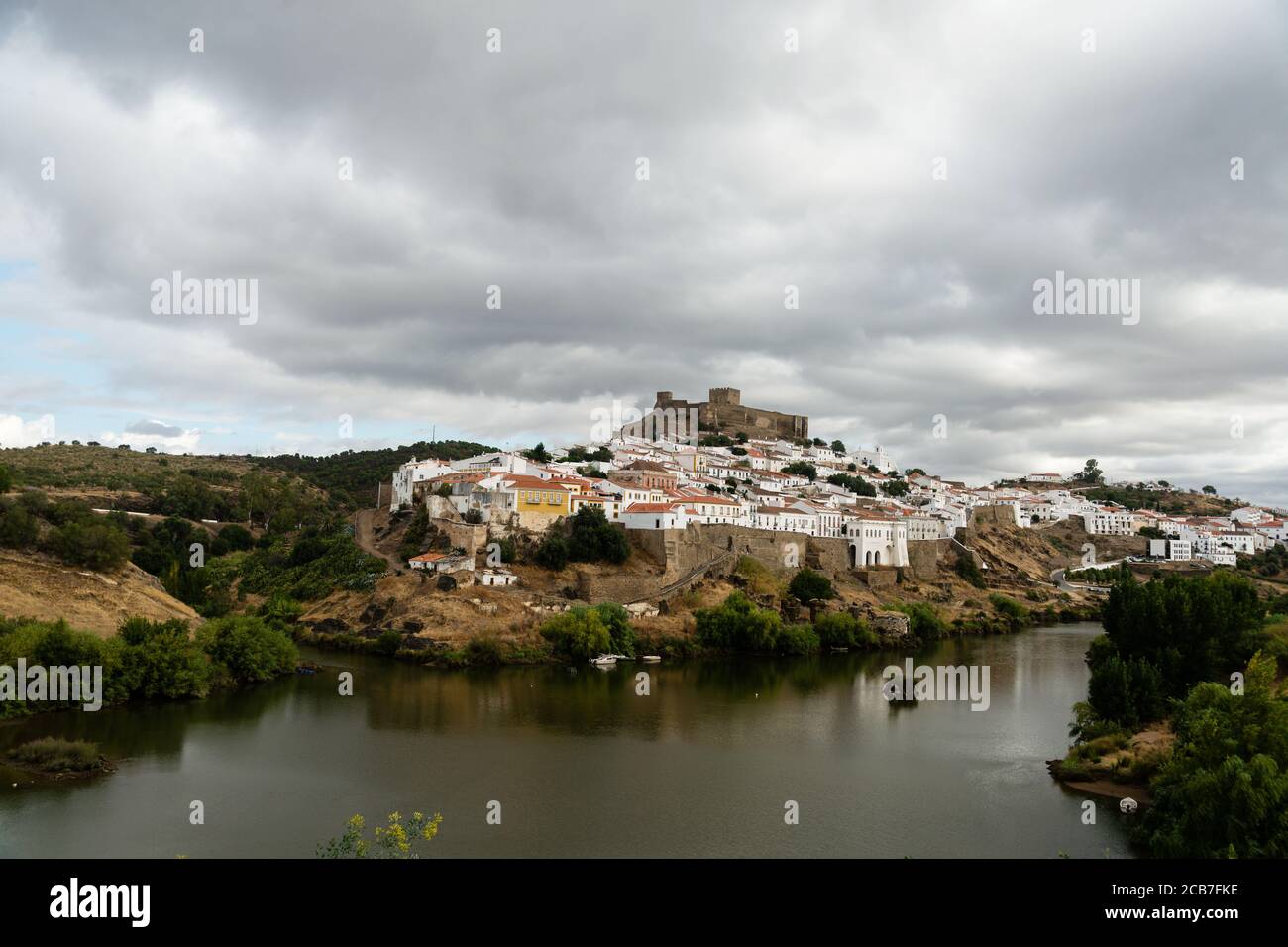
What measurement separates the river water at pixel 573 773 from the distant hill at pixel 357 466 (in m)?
33.9

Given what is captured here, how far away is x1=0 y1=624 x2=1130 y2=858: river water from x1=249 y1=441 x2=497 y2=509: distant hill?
1336 inches

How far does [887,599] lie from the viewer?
45344mm

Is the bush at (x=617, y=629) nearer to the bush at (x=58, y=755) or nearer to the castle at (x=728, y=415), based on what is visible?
the bush at (x=58, y=755)

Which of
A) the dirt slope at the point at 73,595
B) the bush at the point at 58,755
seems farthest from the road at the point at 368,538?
the bush at the point at 58,755

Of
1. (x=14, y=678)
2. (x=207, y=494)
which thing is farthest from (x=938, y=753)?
(x=207, y=494)

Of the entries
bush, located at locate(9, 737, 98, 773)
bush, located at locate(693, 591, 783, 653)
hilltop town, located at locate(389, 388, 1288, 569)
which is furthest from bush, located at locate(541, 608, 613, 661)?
bush, located at locate(9, 737, 98, 773)

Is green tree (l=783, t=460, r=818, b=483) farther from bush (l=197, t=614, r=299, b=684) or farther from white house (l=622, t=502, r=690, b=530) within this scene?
bush (l=197, t=614, r=299, b=684)

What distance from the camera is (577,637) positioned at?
3300cm

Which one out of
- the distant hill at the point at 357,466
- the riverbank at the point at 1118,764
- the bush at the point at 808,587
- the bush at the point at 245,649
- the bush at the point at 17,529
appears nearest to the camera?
the riverbank at the point at 1118,764

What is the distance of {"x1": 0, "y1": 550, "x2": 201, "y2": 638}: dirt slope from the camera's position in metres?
26.7

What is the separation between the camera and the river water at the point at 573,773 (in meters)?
14.7

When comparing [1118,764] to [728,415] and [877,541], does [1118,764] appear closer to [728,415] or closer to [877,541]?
[877,541]
